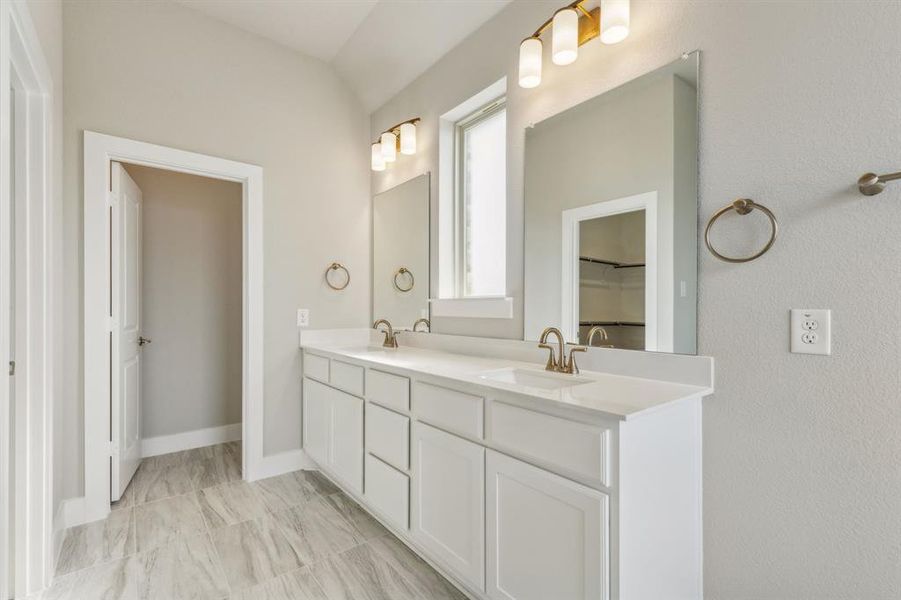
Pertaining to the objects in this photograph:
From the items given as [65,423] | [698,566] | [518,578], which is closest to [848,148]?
[698,566]

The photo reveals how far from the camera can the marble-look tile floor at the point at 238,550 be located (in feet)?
5.74

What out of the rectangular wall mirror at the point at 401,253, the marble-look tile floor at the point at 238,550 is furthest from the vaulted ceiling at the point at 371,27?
the marble-look tile floor at the point at 238,550

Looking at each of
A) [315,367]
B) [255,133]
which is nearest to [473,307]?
[315,367]

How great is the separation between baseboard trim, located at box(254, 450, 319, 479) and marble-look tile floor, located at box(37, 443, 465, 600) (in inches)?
3.6

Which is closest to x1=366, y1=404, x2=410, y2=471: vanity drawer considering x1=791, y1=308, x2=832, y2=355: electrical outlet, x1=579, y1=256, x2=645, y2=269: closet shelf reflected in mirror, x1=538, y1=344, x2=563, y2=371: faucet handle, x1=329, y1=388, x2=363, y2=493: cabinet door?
x1=329, y1=388, x2=363, y2=493: cabinet door

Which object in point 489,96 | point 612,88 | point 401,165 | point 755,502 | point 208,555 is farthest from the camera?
point 401,165

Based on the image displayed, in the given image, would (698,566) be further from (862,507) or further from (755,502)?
(862,507)

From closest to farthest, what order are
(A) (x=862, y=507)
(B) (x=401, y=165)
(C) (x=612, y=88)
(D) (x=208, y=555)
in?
(A) (x=862, y=507)
(C) (x=612, y=88)
(D) (x=208, y=555)
(B) (x=401, y=165)

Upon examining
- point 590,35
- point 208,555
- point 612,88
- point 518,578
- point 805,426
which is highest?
point 590,35

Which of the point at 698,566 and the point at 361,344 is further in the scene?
the point at 361,344

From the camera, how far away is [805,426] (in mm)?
1250

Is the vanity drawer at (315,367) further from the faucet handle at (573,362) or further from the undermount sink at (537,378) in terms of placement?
the faucet handle at (573,362)

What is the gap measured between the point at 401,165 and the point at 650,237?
6.05 ft

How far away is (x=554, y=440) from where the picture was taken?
1286mm
